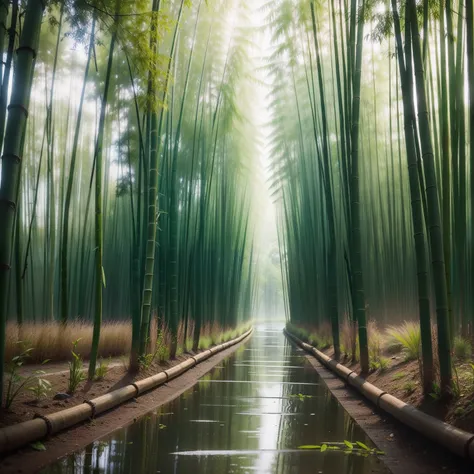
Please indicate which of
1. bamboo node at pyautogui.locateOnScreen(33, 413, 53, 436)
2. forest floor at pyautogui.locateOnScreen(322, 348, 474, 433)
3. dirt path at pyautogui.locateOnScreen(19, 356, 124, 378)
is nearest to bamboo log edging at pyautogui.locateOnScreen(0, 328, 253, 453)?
bamboo node at pyautogui.locateOnScreen(33, 413, 53, 436)

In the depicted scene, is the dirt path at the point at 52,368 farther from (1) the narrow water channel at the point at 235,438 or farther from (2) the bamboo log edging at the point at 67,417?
(1) the narrow water channel at the point at 235,438

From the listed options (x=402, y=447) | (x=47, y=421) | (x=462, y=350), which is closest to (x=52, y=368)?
(x=47, y=421)

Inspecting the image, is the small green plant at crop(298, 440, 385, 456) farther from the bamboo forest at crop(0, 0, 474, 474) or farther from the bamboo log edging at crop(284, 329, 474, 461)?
the bamboo log edging at crop(284, 329, 474, 461)

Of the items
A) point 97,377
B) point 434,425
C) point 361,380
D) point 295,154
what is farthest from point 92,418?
point 295,154

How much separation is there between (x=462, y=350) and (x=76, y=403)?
2.61 meters

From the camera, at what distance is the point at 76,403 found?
282 centimetres

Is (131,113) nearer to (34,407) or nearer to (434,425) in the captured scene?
(34,407)

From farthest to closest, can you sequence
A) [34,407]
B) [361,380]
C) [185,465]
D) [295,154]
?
[295,154] < [361,380] < [34,407] < [185,465]

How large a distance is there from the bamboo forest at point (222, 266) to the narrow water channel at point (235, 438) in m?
0.02

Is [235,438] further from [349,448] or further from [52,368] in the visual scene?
[52,368]

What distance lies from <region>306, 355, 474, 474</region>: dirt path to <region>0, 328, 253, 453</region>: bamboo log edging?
1.46m

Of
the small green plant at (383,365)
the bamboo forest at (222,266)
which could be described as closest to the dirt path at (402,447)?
the bamboo forest at (222,266)

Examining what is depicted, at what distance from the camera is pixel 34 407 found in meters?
2.54

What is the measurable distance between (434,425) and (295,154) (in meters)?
7.17
